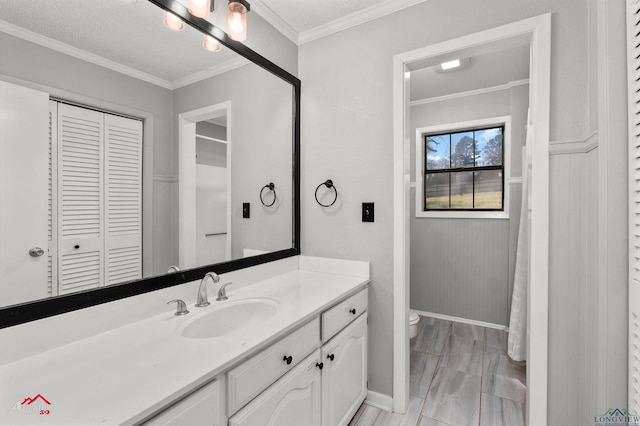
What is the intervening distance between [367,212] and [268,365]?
1075mm

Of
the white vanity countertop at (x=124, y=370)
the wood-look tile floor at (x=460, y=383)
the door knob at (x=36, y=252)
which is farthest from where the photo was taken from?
the wood-look tile floor at (x=460, y=383)

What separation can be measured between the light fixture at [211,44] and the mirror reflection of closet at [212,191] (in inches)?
13.1

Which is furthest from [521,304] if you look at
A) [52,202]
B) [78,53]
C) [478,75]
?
[78,53]

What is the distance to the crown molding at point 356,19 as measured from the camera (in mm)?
1726

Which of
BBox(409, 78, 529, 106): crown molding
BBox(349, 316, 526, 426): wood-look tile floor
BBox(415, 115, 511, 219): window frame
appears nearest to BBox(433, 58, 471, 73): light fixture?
BBox(409, 78, 529, 106): crown molding

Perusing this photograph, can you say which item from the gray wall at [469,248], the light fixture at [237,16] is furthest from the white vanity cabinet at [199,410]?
the gray wall at [469,248]

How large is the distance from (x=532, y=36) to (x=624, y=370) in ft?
4.71

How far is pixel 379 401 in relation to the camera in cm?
181

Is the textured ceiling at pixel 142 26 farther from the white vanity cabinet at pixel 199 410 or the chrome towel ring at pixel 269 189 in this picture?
the white vanity cabinet at pixel 199 410

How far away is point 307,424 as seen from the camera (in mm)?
1232

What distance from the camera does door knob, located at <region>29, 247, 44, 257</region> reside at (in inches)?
37.8

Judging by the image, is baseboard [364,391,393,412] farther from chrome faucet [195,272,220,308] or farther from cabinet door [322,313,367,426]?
chrome faucet [195,272,220,308]

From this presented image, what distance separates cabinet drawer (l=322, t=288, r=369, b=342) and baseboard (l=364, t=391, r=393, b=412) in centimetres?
55

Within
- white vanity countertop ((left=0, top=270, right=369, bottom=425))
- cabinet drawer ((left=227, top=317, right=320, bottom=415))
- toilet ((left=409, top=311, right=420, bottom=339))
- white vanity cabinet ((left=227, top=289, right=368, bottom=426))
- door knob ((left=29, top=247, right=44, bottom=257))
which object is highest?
door knob ((left=29, top=247, right=44, bottom=257))
